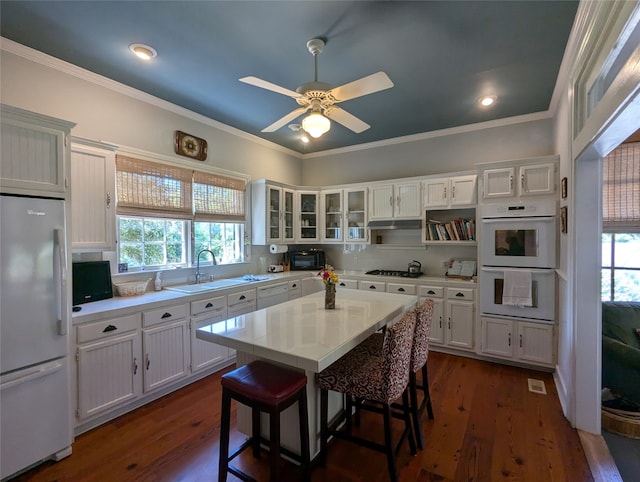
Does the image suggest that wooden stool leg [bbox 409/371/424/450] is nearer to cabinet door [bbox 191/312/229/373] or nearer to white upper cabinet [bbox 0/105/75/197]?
cabinet door [bbox 191/312/229/373]

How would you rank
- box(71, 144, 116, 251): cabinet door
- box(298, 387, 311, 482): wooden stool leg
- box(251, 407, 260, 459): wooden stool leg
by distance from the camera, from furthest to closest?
box(71, 144, 116, 251): cabinet door → box(251, 407, 260, 459): wooden stool leg → box(298, 387, 311, 482): wooden stool leg

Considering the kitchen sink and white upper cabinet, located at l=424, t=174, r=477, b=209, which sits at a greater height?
white upper cabinet, located at l=424, t=174, r=477, b=209

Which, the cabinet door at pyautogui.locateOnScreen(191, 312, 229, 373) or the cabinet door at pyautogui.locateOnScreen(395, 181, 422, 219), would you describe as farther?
the cabinet door at pyautogui.locateOnScreen(395, 181, 422, 219)

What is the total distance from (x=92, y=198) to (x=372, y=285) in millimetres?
3220

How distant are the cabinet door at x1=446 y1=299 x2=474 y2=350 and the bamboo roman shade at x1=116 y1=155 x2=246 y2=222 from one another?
9.66 feet

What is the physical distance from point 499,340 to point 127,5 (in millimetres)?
4357

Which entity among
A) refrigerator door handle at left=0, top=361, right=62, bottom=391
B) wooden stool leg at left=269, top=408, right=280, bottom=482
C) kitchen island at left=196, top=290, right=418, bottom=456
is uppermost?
kitchen island at left=196, top=290, right=418, bottom=456

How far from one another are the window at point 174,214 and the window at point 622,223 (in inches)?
178

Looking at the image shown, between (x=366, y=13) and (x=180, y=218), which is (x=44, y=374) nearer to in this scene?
(x=180, y=218)

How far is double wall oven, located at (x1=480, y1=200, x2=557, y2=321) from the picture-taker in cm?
316

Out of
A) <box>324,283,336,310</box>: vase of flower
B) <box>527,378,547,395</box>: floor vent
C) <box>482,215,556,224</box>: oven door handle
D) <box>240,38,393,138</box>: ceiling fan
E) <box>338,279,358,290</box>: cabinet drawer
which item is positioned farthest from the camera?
<box>338,279,358,290</box>: cabinet drawer

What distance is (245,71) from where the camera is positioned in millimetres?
2688

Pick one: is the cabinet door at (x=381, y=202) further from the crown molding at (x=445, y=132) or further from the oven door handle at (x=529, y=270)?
the oven door handle at (x=529, y=270)

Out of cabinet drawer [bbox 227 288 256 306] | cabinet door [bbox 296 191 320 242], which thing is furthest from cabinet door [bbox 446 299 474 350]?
cabinet drawer [bbox 227 288 256 306]
